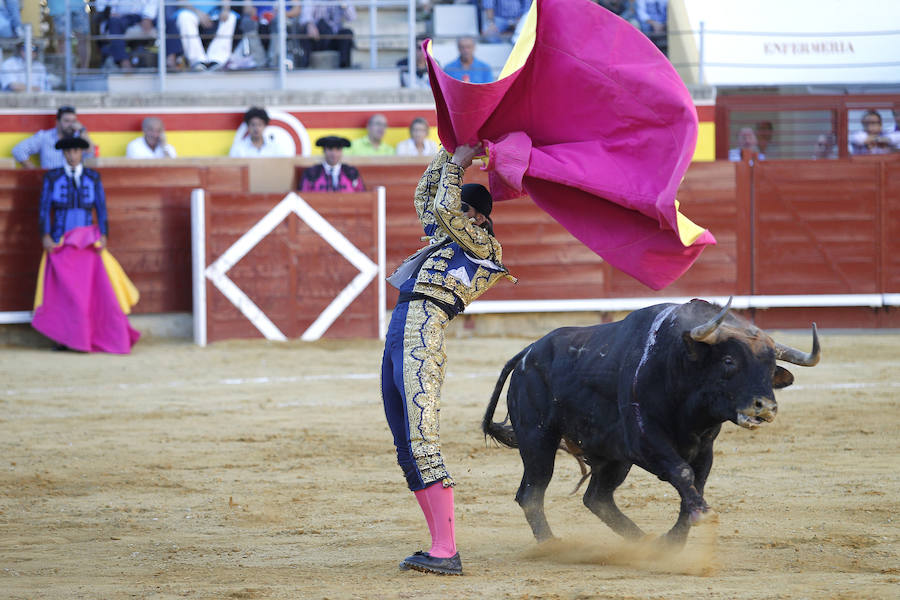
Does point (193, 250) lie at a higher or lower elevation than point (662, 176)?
lower

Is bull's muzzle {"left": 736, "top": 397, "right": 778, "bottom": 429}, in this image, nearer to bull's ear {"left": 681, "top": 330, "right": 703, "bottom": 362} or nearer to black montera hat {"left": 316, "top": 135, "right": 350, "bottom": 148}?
bull's ear {"left": 681, "top": 330, "right": 703, "bottom": 362}

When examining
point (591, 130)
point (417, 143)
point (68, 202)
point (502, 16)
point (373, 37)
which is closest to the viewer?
point (591, 130)

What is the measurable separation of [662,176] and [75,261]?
655cm

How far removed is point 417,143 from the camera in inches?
412

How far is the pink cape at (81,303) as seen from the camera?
30.4ft

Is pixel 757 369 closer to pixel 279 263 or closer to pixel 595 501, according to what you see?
pixel 595 501

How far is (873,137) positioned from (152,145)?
21.0ft

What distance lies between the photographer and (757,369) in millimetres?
3441

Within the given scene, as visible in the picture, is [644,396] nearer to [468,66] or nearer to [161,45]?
[468,66]

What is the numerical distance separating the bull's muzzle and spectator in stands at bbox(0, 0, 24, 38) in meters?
9.63

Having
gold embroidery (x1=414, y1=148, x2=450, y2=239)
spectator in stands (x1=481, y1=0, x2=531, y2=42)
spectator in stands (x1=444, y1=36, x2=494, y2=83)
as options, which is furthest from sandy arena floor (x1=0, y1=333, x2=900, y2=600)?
spectator in stands (x1=481, y1=0, x2=531, y2=42)

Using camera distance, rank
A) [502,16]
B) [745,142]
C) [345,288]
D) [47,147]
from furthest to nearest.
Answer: [502,16]
[745,142]
[47,147]
[345,288]

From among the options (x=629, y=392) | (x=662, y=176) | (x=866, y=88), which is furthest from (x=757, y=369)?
(x=866, y=88)

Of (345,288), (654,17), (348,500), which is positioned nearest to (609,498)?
(348,500)
